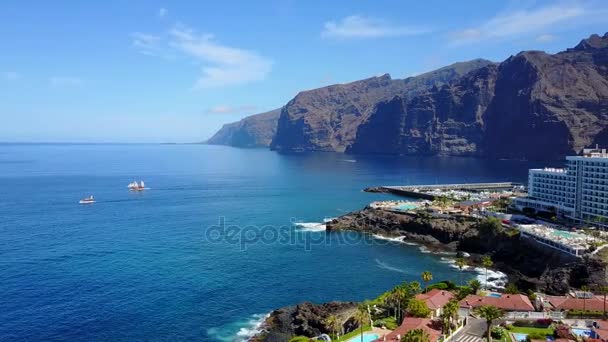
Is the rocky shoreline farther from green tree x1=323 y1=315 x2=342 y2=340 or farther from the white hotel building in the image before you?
the white hotel building

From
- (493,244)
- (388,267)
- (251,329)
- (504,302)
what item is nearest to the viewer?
(504,302)

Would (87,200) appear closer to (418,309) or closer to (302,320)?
(302,320)

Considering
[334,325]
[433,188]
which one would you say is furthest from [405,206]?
[334,325]

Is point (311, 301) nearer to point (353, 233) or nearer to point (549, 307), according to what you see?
point (549, 307)

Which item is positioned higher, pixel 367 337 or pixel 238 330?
pixel 367 337

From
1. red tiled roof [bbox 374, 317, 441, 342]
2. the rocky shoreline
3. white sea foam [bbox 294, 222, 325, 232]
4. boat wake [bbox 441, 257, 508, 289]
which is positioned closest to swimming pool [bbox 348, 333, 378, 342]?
red tiled roof [bbox 374, 317, 441, 342]

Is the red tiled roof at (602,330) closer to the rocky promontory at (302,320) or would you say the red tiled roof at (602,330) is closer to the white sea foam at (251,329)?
the rocky promontory at (302,320)

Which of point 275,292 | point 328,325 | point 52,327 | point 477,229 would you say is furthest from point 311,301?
point 477,229
